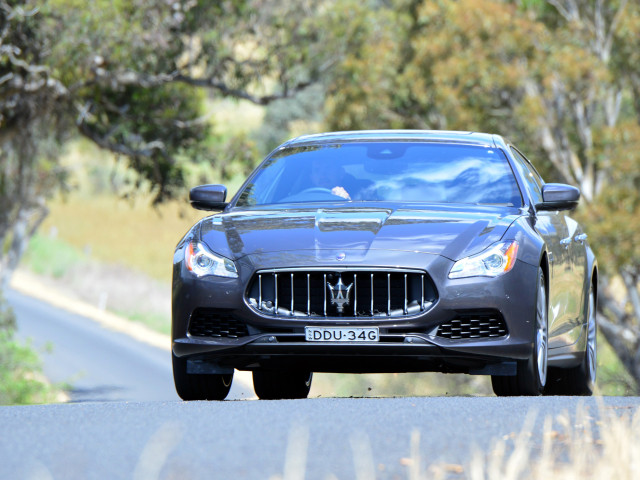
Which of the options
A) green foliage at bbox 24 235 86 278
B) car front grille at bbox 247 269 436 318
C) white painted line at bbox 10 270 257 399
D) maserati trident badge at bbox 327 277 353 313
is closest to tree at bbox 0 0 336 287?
car front grille at bbox 247 269 436 318

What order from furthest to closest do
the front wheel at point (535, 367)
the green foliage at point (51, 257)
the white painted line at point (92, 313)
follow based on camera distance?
the green foliage at point (51, 257) < the white painted line at point (92, 313) < the front wheel at point (535, 367)

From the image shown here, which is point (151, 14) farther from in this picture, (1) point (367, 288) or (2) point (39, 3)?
(1) point (367, 288)

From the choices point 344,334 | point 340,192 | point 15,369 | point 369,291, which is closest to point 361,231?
point 369,291

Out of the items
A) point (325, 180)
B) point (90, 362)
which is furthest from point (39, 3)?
point (90, 362)

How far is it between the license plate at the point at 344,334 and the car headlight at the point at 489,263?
52 cm

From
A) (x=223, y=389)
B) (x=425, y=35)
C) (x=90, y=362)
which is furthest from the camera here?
(x=90, y=362)

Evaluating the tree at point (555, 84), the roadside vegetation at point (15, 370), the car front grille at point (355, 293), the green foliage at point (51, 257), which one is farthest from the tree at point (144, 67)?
the green foliage at point (51, 257)

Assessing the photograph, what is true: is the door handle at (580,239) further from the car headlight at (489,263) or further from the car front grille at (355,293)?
the car front grille at (355,293)

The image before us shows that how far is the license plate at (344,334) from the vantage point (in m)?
7.16

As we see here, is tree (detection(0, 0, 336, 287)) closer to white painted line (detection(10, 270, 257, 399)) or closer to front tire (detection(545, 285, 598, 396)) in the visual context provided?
front tire (detection(545, 285, 598, 396))

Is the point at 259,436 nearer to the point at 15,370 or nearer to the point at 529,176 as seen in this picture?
the point at 529,176

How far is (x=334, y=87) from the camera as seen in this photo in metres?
29.3

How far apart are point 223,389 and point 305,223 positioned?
122cm

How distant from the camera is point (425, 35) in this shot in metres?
30.9
